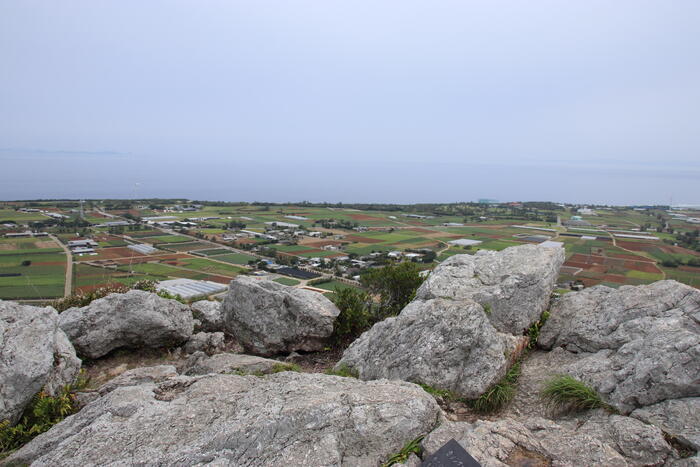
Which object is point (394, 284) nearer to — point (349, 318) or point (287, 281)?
point (349, 318)

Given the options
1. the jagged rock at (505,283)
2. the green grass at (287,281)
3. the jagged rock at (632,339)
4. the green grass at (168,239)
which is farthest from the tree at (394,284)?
the green grass at (168,239)

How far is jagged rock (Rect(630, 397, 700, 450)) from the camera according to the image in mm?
6566

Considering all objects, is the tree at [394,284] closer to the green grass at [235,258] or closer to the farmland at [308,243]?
the farmland at [308,243]

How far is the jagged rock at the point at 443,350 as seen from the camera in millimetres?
9234

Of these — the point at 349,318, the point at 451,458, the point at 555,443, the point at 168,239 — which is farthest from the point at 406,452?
the point at 168,239

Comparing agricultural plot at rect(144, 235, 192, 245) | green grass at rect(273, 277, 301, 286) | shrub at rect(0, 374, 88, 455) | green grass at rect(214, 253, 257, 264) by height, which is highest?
shrub at rect(0, 374, 88, 455)

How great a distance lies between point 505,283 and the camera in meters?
12.8

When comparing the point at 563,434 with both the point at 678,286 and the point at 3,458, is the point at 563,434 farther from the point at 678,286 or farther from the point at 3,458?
the point at 3,458

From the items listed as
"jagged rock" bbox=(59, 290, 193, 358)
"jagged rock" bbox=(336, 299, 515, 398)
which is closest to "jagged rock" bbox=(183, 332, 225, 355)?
"jagged rock" bbox=(59, 290, 193, 358)

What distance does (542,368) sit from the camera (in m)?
10.7

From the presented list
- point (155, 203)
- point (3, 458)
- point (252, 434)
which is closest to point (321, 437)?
point (252, 434)

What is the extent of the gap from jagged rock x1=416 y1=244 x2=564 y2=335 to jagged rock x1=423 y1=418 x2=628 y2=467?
529 centimetres

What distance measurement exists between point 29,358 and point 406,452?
1007cm

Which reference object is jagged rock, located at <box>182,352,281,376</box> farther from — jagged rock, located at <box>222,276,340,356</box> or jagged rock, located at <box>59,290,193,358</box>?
jagged rock, located at <box>59,290,193,358</box>
